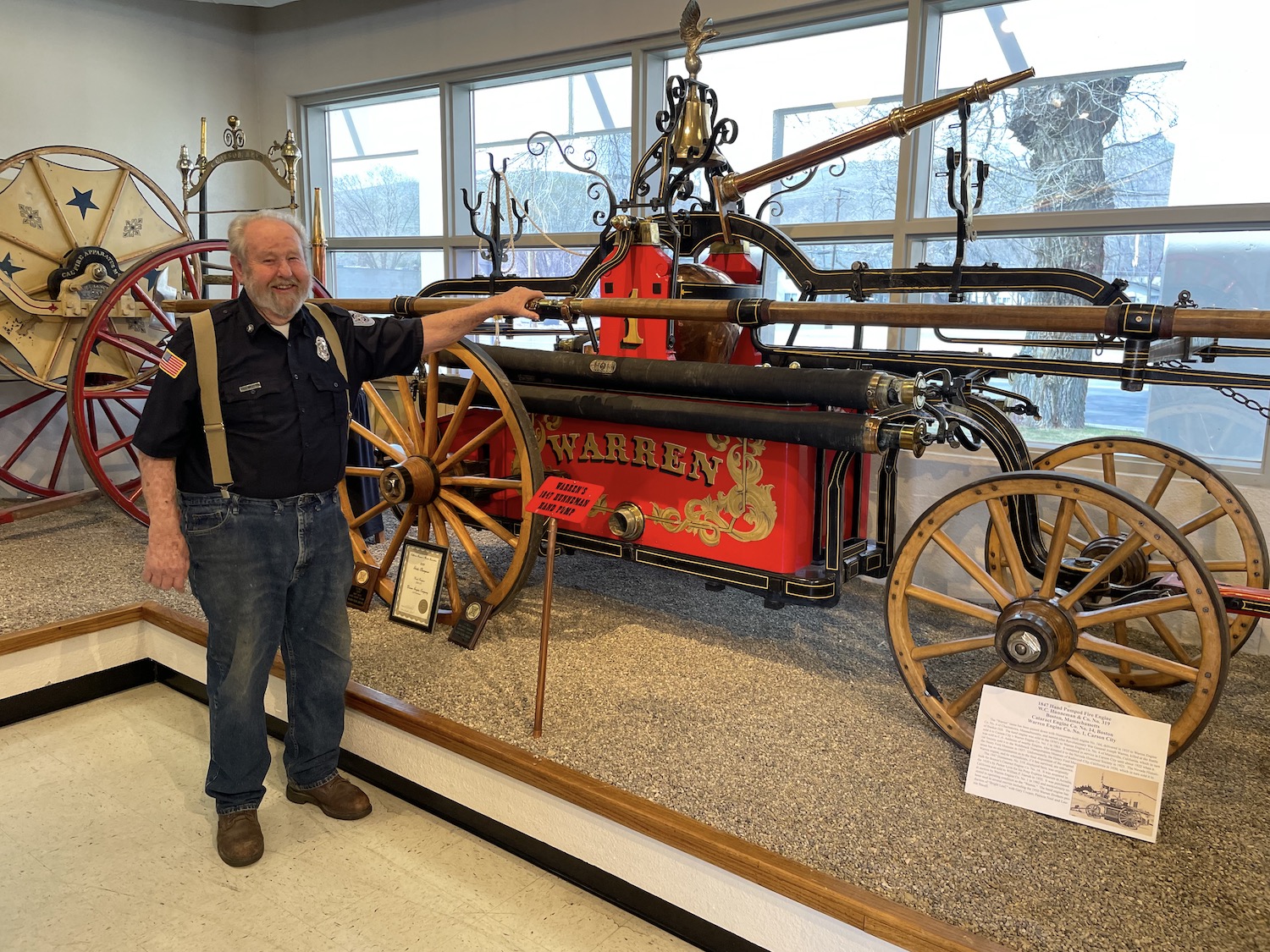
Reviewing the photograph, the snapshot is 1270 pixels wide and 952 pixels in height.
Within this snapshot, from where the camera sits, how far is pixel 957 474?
3756 mm

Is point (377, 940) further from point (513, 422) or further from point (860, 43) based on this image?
point (860, 43)

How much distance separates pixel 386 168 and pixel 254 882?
202 inches

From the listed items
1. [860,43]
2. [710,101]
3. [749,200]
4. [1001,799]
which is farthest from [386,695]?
[860,43]

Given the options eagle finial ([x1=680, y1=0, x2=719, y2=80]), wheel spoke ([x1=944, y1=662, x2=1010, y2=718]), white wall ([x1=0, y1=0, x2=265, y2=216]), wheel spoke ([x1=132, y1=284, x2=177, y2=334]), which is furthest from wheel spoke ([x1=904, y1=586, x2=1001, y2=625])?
white wall ([x1=0, y1=0, x2=265, y2=216])

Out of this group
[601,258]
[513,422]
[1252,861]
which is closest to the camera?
[1252,861]

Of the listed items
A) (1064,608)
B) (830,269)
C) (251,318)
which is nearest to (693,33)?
(830,269)

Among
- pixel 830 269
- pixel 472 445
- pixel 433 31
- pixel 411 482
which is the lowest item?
pixel 411 482

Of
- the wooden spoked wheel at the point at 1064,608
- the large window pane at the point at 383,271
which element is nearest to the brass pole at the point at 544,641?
the wooden spoked wheel at the point at 1064,608

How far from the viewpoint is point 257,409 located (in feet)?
7.07

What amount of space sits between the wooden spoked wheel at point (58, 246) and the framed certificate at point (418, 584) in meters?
2.08

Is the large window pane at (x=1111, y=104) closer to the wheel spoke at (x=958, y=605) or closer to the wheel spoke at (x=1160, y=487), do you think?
the wheel spoke at (x=1160, y=487)

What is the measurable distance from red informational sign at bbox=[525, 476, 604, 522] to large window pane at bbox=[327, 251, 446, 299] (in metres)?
3.88

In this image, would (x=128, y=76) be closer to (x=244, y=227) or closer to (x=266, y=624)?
(x=244, y=227)

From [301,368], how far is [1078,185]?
3.25m
